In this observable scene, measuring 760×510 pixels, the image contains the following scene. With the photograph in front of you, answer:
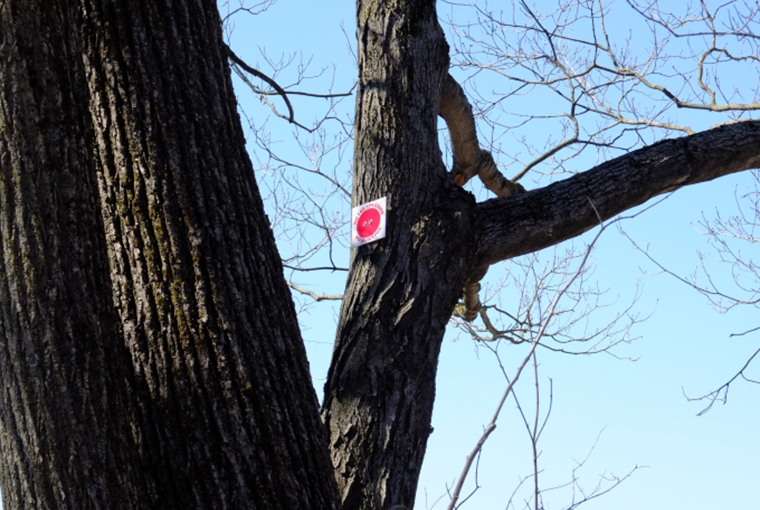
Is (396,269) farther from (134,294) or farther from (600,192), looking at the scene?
(134,294)

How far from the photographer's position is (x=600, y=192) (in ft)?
8.98

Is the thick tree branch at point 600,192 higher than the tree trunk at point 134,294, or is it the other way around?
the thick tree branch at point 600,192

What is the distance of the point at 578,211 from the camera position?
270 centimetres

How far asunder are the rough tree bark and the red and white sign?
1.2 inches

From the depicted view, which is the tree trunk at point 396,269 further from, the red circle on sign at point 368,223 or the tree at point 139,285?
the tree at point 139,285

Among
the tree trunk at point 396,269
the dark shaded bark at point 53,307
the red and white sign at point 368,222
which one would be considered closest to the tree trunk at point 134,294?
the dark shaded bark at point 53,307

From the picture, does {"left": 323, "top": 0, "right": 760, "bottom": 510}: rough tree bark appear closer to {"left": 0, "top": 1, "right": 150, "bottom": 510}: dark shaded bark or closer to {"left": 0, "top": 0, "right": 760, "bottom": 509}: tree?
{"left": 0, "top": 0, "right": 760, "bottom": 509}: tree

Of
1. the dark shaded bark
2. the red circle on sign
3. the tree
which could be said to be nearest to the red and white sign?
the red circle on sign

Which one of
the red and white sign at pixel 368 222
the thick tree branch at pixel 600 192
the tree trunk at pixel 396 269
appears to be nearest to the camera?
the tree trunk at pixel 396 269

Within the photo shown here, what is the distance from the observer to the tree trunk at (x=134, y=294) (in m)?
1.35

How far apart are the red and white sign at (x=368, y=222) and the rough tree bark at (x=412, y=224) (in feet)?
0.10

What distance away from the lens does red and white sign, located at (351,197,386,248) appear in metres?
2.51

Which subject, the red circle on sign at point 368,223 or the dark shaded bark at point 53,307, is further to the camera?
the red circle on sign at point 368,223

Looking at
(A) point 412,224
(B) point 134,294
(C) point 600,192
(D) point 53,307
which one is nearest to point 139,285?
(B) point 134,294
